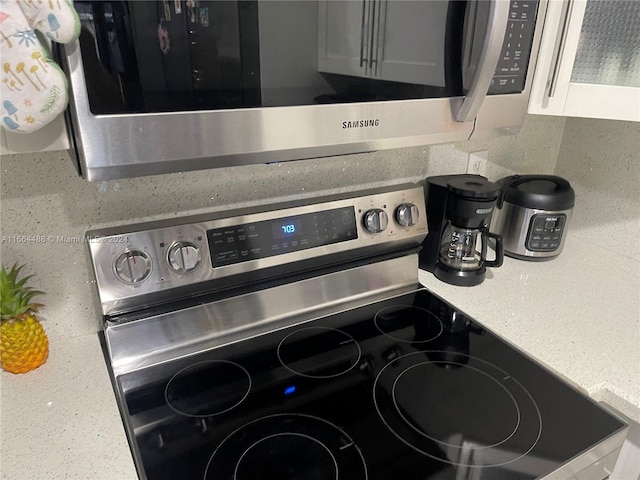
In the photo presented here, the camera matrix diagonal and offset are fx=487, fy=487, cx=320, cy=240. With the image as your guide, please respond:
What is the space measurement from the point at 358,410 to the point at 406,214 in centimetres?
43

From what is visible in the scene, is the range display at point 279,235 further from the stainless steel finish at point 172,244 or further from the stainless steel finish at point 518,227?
the stainless steel finish at point 518,227

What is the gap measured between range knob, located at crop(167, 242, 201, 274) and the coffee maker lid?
20.9 inches

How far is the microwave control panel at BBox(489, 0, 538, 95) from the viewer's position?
0.71m

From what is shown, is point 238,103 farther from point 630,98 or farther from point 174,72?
→ point 630,98

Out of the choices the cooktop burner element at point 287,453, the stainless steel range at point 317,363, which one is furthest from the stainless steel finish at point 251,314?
the cooktop burner element at point 287,453

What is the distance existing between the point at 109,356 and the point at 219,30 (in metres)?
0.54

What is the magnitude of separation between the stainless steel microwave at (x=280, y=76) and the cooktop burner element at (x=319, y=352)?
357 mm

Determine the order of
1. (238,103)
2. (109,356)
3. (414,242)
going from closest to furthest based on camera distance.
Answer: (238,103) → (109,356) → (414,242)

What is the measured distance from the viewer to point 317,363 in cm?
82

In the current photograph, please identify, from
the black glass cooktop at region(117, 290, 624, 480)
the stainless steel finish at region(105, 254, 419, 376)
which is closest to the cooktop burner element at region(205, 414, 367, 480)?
the black glass cooktop at region(117, 290, 624, 480)

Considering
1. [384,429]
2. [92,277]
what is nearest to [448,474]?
[384,429]

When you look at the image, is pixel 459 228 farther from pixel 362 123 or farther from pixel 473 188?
pixel 362 123

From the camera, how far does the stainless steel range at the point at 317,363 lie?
0.64m

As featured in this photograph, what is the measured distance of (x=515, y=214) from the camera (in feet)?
3.83
